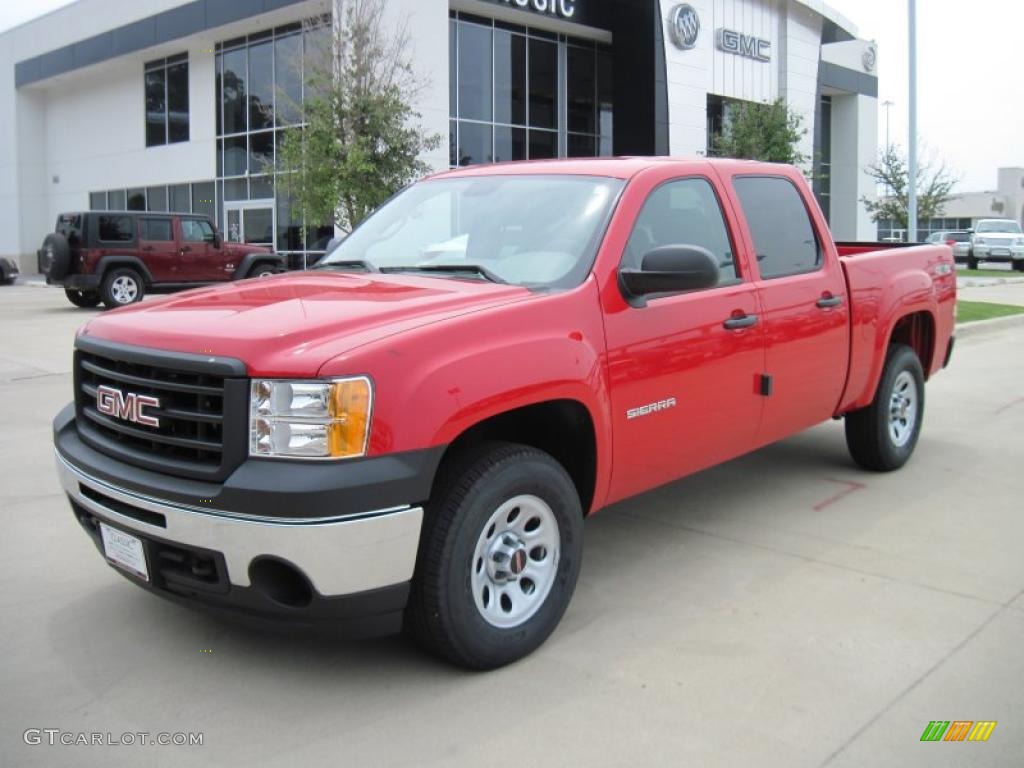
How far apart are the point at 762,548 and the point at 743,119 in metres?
23.5

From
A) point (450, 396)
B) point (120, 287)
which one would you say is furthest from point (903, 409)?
point (120, 287)

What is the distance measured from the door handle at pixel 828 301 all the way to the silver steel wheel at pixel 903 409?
1091 mm

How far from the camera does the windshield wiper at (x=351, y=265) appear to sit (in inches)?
178

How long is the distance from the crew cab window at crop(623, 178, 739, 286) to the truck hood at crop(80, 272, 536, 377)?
0.79 metres

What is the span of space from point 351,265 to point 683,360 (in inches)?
65.7

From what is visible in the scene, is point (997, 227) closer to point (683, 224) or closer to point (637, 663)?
point (683, 224)

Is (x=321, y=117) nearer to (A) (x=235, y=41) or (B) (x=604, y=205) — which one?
(A) (x=235, y=41)

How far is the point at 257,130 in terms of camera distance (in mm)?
26344

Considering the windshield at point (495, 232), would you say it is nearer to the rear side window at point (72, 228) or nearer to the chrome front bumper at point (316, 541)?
the chrome front bumper at point (316, 541)

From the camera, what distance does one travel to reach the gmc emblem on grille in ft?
10.9

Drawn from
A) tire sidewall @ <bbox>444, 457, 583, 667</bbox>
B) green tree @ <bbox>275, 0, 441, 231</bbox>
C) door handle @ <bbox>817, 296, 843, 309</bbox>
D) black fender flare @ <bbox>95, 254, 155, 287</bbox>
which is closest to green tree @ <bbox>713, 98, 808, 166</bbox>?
green tree @ <bbox>275, 0, 441, 231</bbox>

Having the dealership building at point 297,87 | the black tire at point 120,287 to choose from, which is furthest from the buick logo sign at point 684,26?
the black tire at point 120,287

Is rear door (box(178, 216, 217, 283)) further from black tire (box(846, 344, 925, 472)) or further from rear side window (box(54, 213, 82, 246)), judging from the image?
black tire (box(846, 344, 925, 472))

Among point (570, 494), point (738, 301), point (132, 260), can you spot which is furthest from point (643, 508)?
point (132, 260)
